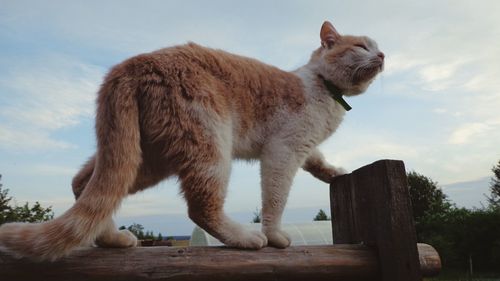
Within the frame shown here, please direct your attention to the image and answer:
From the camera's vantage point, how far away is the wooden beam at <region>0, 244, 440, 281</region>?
180 centimetres

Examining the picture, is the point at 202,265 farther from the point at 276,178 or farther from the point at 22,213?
the point at 22,213

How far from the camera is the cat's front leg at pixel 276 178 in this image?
2.38 metres

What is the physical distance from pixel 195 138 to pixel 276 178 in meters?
0.60

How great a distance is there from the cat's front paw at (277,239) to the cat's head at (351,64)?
1.12 m

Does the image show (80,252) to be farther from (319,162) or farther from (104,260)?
(319,162)

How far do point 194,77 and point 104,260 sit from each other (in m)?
0.97

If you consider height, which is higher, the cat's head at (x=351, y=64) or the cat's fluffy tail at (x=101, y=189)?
the cat's head at (x=351, y=64)

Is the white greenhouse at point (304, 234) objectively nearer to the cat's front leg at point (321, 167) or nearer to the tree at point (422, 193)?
the cat's front leg at point (321, 167)

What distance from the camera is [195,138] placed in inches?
80.6

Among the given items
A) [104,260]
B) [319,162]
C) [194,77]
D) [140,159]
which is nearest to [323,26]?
[319,162]

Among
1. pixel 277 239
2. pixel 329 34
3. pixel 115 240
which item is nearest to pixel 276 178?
pixel 277 239

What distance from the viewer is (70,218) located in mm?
1761

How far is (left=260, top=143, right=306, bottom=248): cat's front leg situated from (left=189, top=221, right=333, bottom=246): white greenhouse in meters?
7.67

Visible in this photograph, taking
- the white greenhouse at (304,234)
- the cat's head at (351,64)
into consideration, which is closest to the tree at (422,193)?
the white greenhouse at (304,234)
